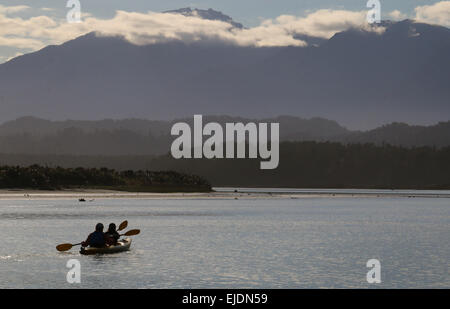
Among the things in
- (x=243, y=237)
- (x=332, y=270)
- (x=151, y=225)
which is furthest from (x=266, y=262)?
(x=151, y=225)

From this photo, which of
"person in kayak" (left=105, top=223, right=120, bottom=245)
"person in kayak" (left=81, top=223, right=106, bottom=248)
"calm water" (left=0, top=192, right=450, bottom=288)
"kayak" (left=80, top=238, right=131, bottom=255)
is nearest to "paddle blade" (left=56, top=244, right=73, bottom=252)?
"calm water" (left=0, top=192, right=450, bottom=288)

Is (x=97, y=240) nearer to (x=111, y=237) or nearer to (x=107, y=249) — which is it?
(x=107, y=249)

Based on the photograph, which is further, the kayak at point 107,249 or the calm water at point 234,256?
the kayak at point 107,249

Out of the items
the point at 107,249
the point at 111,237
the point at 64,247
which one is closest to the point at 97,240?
the point at 107,249

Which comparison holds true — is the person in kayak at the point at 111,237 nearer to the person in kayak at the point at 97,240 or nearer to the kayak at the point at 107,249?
the kayak at the point at 107,249

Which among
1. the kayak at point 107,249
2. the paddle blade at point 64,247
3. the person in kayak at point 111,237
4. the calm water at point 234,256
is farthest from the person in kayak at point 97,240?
the paddle blade at point 64,247

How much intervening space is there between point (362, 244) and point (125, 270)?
95.2 ft

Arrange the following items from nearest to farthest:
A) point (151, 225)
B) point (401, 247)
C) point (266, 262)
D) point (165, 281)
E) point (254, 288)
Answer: point (254, 288) → point (165, 281) → point (266, 262) → point (401, 247) → point (151, 225)

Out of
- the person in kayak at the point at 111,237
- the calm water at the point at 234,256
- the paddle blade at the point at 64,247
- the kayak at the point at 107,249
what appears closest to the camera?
the calm water at the point at 234,256

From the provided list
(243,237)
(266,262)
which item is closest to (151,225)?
(243,237)

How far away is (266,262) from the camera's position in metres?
56.0
